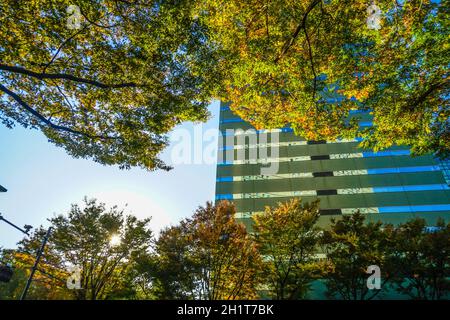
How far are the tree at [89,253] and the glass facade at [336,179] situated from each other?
1790cm

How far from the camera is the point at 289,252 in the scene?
15234 mm

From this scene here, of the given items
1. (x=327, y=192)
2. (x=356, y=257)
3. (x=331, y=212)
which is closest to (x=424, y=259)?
(x=356, y=257)

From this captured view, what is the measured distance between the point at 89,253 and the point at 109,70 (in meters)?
13.8

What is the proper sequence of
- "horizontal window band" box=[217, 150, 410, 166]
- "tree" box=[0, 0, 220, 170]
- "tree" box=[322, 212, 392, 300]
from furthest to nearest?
1. "horizontal window band" box=[217, 150, 410, 166]
2. "tree" box=[322, 212, 392, 300]
3. "tree" box=[0, 0, 220, 170]

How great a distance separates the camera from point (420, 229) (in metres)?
16.0

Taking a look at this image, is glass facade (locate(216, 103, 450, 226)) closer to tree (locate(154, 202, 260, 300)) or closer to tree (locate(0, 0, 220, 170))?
tree (locate(154, 202, 260, 300))

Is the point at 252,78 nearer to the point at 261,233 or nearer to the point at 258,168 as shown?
the point at 261,233

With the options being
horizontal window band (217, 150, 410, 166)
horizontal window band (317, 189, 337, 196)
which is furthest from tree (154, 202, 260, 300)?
horizontal window band (217, 150, 410, 166)

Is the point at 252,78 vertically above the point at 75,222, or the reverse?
the point at 252,78

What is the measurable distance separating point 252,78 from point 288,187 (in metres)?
27.9

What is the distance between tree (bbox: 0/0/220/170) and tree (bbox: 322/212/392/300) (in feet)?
45.3

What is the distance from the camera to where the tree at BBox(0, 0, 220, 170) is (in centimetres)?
648

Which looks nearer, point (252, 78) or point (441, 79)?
point (441, 79)
